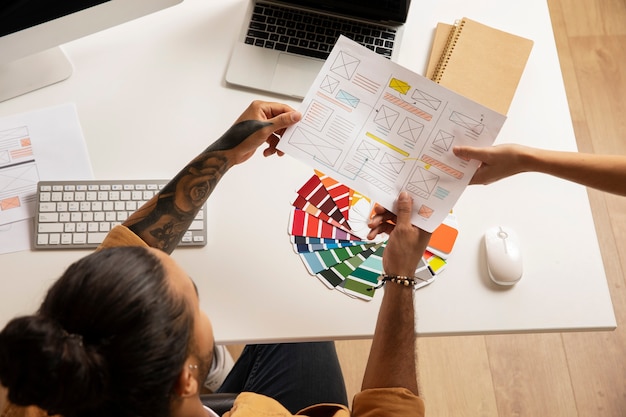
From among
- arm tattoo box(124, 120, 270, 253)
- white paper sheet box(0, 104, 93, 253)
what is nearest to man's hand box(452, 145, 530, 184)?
arm tattoo box(124, 120, 270, 253)

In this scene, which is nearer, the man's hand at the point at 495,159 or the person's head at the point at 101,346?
the person's head at the point at 101,346

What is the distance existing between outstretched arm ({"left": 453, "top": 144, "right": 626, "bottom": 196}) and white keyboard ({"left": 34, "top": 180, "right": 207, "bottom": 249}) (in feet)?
1.73

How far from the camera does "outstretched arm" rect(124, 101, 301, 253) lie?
1.03m

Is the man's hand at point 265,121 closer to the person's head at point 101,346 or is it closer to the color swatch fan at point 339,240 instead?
the color swatch fan at point 339,240

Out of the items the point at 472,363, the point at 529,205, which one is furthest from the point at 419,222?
the point at 472,363

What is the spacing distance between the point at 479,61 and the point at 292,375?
716 millimetres

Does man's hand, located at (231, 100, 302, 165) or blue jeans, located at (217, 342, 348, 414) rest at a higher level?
man's hand, located at (231, 100, 302, 165)

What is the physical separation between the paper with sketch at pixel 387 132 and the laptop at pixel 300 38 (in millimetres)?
167

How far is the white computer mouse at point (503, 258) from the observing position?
1.05 m

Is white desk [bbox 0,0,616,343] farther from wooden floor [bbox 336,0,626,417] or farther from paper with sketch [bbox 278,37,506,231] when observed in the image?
wooden floor [bbox 336,0,626,417]

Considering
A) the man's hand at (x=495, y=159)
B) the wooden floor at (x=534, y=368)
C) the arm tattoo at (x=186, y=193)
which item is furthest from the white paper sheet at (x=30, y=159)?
the wooden floor at (x=534, y=368)

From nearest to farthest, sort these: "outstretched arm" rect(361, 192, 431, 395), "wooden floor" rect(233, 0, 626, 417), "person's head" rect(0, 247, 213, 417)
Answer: "person's head" rect(0, 247, 213, 417) < "outstretched arm" rect(361, 192, 431, 395) < "wooden floor" rect(233, 0, 626, 417)

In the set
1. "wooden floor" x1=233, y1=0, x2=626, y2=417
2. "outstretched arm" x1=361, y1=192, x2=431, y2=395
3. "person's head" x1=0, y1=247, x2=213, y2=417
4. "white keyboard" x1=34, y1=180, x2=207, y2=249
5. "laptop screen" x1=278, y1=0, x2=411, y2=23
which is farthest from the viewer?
"wooden floor" x1=233, y1=0, x2=626, y2=417

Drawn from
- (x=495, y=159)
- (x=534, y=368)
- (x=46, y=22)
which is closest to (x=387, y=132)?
(x=495, y=159)
